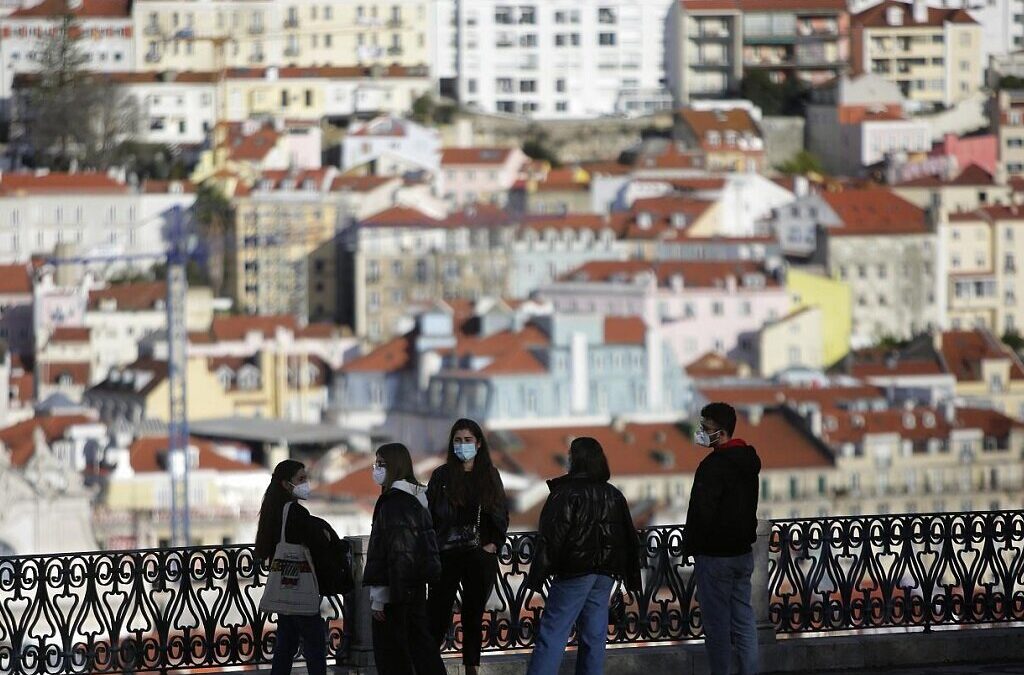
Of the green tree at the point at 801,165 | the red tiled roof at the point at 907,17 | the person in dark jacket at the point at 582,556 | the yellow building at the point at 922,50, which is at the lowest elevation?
the person in dark jacket at the point at 582,556

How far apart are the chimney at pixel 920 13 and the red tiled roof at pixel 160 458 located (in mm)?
31219

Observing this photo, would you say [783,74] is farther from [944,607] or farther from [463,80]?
[944,607]

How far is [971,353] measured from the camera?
63.4 metres

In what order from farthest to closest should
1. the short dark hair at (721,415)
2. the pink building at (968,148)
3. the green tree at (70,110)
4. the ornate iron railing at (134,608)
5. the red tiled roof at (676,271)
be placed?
the pink building at (968,148), the green tree at (70,110), the red tiled roof at (676,271), the ornate iron railing at (134,608), the short dark hair at (721,415)

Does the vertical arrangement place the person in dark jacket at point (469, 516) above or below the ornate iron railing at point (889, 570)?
above

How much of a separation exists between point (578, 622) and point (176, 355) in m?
54.3

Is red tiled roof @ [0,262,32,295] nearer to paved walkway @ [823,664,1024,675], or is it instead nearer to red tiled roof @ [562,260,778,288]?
red tiled roof @ [562,260,778,288]

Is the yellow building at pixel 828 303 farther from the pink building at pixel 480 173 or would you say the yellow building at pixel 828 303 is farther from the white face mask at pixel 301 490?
the white face mask at pixel 301 490

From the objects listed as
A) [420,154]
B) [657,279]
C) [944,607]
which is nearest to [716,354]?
[657,279]

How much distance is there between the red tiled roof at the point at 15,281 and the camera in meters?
67.6

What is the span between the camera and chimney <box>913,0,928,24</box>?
78.2m

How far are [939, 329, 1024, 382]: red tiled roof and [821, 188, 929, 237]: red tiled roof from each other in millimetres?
4946

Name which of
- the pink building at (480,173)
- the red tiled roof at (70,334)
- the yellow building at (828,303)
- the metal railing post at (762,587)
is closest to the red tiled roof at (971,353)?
the yellow building at (828,303)

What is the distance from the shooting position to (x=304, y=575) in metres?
8.00
